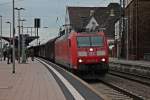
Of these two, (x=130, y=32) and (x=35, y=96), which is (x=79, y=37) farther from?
(x=130, y=32)

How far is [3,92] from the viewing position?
18.3m

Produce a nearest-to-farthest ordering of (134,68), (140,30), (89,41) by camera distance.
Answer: (89,41)
(134,68)
(140,30)

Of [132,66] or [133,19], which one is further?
[133,19]

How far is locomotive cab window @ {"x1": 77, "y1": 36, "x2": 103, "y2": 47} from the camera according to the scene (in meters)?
30.2

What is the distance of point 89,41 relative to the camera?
1196 inches

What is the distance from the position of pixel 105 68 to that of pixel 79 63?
1533mm

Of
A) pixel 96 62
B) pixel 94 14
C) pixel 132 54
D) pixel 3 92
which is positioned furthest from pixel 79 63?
pixel 94 14

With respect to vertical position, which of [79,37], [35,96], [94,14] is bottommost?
[35,96]

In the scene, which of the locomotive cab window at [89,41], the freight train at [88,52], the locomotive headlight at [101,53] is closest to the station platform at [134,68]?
the locomotive cab window at [89,41]

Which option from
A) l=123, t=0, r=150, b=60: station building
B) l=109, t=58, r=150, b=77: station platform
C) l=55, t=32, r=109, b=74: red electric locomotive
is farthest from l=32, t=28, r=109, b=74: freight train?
l=123, t=0, r=150, b=60: station building

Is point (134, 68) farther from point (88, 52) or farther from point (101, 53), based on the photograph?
point (88, 52)

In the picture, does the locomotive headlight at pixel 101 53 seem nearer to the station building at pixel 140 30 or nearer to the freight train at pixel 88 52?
the freight train at pixel 88 52

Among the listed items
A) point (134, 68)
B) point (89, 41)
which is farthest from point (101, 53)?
point (134, 68)

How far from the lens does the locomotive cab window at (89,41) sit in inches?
1190
